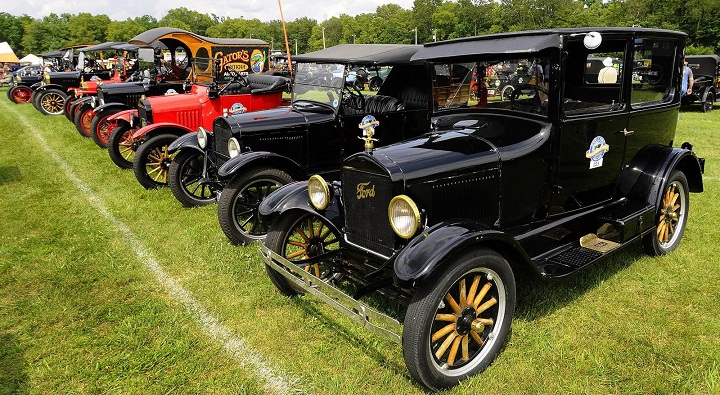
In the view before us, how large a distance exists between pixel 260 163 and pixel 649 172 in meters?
3.64

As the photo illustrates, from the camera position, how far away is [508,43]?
3.45 m

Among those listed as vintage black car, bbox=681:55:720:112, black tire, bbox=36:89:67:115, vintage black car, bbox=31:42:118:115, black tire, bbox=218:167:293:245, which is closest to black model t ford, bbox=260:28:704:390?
black tire, bbox=218:167:293:245

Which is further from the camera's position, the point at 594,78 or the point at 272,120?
the point at 272,120

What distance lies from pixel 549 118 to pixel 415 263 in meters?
1.68

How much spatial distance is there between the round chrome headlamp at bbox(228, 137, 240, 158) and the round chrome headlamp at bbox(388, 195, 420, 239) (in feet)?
9.63

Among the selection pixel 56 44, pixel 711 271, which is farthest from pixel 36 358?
pixel 56 44

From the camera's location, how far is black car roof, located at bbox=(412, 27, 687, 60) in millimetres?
3270

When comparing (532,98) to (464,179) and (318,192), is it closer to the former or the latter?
(464,179)

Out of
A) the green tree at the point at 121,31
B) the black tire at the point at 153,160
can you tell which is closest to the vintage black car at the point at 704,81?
the black tire at the point at 153,160

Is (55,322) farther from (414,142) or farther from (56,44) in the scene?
(56,44)

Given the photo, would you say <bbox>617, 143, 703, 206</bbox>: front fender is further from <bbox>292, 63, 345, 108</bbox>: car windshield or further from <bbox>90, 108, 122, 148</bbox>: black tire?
<bbox>90, 108, 122, 148</bbox>: black tire

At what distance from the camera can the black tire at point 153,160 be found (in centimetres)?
A: 703

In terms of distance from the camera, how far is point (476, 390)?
2.77 metres

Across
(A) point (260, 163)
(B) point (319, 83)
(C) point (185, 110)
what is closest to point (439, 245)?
(A) point (260, 163)
